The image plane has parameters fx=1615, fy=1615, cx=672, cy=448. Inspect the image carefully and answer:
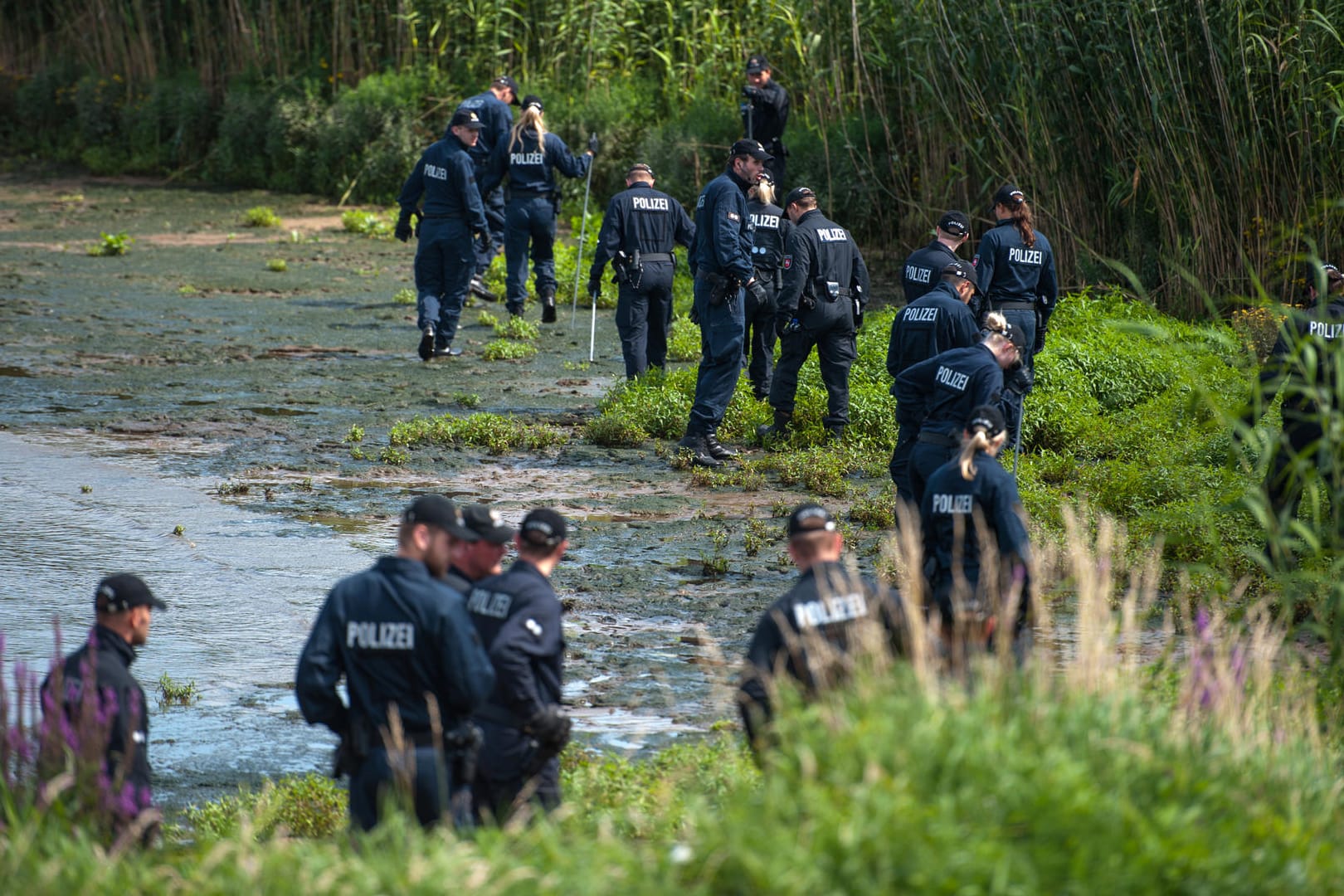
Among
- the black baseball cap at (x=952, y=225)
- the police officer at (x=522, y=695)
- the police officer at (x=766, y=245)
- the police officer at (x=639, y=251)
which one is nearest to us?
the police officer at (x=522, y=695)

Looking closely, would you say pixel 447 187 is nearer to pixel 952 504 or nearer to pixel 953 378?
pixel 953 378

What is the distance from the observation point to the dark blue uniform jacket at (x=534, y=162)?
16250 millimetres

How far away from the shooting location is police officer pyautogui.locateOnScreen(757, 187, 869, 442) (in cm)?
1223

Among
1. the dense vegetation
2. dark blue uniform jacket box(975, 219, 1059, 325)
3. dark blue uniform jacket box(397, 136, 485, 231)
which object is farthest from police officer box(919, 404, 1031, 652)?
dark blue uniform jacket box(397, 136, 485, 231)

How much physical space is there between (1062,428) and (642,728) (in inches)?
239

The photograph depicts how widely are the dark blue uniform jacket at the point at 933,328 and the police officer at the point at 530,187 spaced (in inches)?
252

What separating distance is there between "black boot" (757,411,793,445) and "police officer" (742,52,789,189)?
6.64 meters

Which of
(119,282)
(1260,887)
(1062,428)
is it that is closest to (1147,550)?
(1062,428)

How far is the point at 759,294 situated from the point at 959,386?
4.74 m

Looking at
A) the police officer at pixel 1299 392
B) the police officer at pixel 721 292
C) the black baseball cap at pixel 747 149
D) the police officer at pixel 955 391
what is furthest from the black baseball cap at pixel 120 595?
the black baseball cap at pixel 747 149

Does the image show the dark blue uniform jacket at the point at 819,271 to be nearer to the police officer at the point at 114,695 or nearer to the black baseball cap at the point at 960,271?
the black baseball cap at the point at 960,271

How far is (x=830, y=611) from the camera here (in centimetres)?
589

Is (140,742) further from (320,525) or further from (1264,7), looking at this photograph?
(1264,7)

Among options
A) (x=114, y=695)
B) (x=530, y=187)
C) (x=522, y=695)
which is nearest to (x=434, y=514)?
(x=522, y=695)
